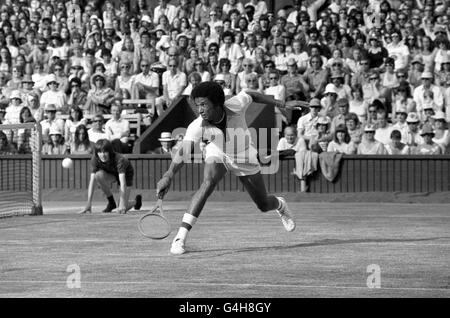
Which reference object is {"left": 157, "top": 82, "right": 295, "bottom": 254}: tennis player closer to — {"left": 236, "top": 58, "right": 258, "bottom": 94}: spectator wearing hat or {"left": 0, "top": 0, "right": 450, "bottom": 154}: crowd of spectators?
{"left": 0, "top": 0, "right": 450, "bottom": 154}: crowd of spectators

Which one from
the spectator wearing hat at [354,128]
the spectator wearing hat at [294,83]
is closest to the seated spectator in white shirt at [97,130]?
the spectator wearing hat at [294,83]

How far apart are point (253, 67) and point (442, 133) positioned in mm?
4714

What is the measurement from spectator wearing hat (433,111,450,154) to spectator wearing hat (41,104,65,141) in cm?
853

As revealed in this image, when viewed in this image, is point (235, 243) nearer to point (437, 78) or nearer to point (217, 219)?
point (217, 219)

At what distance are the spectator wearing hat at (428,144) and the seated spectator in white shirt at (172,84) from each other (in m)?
5.94

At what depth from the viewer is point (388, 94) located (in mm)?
24562

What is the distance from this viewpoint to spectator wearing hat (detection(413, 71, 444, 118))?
23703 millimetres

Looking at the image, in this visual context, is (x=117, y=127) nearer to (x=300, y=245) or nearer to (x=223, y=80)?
(x=223, y=80)

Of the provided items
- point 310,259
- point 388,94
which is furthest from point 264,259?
point 388,94

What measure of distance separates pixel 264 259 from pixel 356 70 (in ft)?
45.8

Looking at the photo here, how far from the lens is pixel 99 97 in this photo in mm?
25922

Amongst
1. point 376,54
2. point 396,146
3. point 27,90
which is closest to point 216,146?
point 396,146
